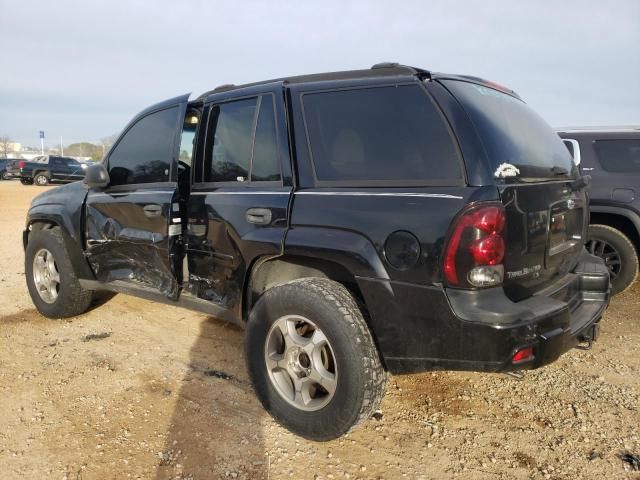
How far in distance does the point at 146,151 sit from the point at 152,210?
1.92ft

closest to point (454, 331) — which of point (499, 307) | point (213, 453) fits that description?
point (499, 307)

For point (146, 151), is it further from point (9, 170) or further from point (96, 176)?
point (9, 170)

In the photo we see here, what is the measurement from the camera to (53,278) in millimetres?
4445

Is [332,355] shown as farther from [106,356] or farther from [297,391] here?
[106,356]

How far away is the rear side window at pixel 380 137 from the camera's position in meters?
2.30

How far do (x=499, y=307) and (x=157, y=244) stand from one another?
2.41 metres

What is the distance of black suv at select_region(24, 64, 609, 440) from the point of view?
2.18 m

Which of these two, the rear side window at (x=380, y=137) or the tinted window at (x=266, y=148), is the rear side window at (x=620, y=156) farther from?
the tinted window at (x=266, y=148)

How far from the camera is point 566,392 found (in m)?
3.14

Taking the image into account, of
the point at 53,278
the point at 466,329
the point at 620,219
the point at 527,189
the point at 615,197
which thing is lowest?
the point at 53,278

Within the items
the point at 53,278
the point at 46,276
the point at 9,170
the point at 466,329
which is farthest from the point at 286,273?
the point at 9,170

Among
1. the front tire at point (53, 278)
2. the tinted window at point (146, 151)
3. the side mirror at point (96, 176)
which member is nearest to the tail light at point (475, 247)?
the tinted window at point (146, 151)

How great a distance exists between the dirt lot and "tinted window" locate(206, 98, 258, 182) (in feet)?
4.68

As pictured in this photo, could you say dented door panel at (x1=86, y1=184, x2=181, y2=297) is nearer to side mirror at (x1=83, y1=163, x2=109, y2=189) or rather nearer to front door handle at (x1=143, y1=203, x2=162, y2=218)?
front door handle at (x1=143, y1=203, x2=162, y2=218)
